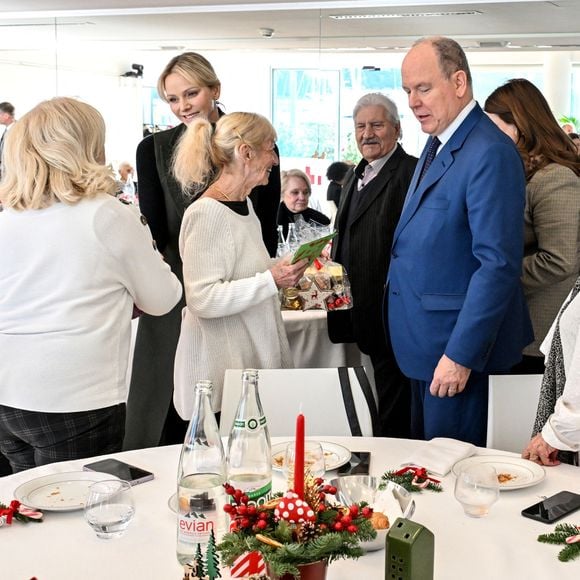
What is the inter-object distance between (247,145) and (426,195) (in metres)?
0.63

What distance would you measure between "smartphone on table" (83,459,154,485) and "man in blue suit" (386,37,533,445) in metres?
1.08

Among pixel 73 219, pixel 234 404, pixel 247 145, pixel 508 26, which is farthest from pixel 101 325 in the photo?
pixel 508 26

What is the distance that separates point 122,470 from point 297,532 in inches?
34.3

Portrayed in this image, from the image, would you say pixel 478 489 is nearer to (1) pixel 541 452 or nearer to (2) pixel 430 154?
(1) pixel 541 452

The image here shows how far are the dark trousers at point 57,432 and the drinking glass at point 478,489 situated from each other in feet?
3.63

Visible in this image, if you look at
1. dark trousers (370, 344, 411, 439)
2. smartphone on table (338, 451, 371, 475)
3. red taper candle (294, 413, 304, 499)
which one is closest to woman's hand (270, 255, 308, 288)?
smartphone on table (338, 451, 371, 475)

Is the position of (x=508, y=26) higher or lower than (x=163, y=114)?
higher

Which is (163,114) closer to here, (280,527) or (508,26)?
(508,26)

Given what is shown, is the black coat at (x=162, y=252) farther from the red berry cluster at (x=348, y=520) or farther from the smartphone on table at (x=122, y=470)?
the red berry cluster at (x=348, y=520)

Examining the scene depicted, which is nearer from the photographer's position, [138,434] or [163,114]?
[138,434]

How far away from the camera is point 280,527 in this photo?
1.22 meters

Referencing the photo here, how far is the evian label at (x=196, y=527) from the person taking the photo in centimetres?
146

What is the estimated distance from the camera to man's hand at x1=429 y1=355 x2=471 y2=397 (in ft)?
8.64

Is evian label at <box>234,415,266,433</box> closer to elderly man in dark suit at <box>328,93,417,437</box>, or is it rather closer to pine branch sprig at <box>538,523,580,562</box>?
pine branch sprig at <box>538,523,580,562</box>
